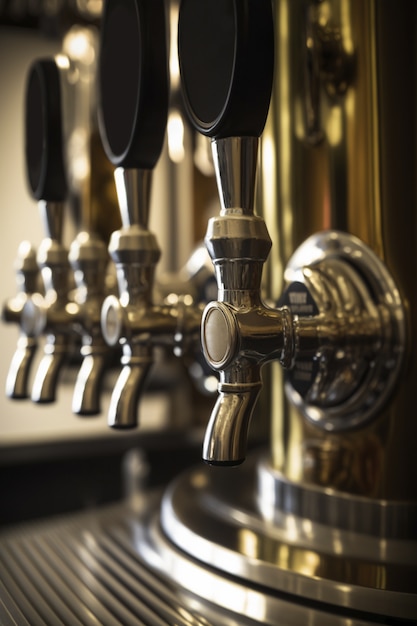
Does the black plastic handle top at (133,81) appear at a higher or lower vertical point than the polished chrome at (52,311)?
higher

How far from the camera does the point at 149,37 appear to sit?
429 millimetres

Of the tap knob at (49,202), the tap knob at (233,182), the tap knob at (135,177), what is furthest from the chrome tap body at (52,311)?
the tap knob at (233,182)

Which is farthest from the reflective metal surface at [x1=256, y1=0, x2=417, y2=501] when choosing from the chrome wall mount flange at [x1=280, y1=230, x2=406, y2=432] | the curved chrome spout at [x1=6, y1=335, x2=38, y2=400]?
the curved chrome spout at [x1=6, y1=335, x2=38, y2=400]

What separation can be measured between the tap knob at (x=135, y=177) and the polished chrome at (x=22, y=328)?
0.16 m

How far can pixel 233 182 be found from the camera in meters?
0.37

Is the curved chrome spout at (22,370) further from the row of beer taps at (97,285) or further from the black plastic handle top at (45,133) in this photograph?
the black plastic handle top at (45,133)

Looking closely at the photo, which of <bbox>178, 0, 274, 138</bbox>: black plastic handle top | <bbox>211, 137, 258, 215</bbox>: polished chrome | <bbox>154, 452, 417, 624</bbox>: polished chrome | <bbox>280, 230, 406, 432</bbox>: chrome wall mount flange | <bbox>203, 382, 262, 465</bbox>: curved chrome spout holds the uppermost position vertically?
<bbox>178, 0, 274, 138</bbox>: black plastic handle top

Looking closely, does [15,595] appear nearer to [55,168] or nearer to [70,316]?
[70,316]

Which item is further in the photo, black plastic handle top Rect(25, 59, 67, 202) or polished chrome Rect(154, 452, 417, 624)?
black plastic handle top Rect(25, 59, 67, 202)

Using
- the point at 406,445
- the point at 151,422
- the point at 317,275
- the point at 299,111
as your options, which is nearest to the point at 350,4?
the point at 299,111

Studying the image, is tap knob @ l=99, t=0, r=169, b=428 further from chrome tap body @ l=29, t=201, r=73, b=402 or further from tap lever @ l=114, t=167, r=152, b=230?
chrome tap body @ l=29, t=201, r=73, b=402

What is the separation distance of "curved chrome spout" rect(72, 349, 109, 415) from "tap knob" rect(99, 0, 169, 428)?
50 millimetres

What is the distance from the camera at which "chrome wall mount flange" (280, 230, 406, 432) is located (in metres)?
0.44

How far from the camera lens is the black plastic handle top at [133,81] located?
1.41 feet
